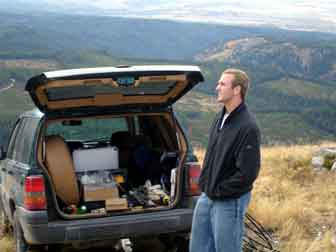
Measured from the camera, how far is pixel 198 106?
140 m

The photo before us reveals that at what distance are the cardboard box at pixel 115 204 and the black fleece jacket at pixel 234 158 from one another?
153cm

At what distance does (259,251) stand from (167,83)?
2.08 m

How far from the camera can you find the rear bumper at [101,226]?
5.11m

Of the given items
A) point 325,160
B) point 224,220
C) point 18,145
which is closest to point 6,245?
point 18,145

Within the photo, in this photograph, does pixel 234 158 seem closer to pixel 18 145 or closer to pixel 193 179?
pixel 193 179

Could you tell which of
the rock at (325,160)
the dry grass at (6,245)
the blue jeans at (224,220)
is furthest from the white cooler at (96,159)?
the rock at (325,160)

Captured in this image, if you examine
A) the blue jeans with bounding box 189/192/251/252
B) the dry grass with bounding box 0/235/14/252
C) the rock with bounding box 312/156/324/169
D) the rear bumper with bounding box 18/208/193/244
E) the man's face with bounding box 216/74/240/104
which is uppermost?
the man's face with bounding box 216/74/240/104

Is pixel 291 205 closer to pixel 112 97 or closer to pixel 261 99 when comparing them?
pixel 112 97

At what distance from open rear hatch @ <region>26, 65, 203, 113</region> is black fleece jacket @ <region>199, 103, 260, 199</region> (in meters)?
1.40

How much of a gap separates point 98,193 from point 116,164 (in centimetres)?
73

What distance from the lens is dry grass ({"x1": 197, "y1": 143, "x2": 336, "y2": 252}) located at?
654 centimetres

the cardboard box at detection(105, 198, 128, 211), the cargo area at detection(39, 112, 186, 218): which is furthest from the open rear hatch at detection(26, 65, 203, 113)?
the cardboard box at detection(105, 198, 128, 211)

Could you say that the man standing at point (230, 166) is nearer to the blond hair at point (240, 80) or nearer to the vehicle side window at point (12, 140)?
the blond hair at point (240, 80)

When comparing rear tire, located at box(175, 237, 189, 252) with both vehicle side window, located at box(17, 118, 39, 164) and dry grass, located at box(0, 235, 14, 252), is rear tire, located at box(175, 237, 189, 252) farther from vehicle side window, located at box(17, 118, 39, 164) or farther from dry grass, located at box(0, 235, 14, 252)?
dry grass, located at box(0, 235, 14, 252)
